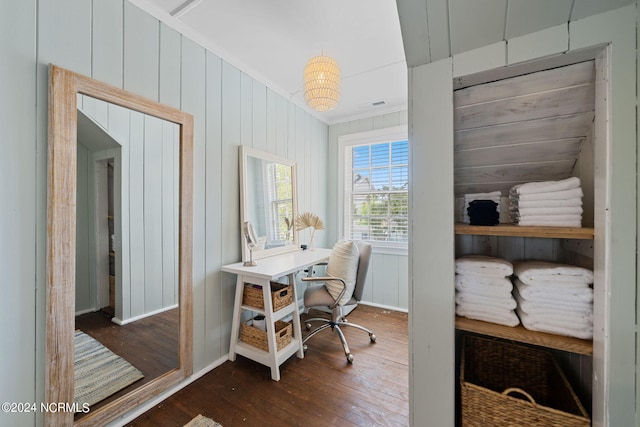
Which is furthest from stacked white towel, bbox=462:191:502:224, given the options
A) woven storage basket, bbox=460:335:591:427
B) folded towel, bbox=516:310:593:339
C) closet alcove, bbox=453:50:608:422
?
woven storage basket, bbox=460:335:591:427

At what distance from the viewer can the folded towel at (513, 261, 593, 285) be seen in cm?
79

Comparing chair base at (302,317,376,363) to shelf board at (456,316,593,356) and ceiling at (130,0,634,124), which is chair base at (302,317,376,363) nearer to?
shelf board at (456,316,593,356)

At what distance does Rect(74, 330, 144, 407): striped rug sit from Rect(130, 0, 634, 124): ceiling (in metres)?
2.04

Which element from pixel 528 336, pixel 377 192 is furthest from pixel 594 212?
pixel 377 192

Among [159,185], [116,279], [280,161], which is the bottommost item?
[116,279]

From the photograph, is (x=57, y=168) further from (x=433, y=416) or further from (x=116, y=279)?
(x=433, y=416)

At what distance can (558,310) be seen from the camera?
81 cm

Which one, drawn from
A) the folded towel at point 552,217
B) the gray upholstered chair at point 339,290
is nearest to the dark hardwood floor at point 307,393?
the gray upholstered chair at point 339,290

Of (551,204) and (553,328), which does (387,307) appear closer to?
(553,328)

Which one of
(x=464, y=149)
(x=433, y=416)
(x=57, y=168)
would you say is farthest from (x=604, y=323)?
(x=57, y=168)

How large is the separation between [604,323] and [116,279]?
2.21 meters

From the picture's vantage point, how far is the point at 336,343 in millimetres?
2348

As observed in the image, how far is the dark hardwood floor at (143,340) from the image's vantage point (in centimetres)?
141

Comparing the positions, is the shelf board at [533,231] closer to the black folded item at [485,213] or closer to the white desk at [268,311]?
the black folded item at [485,213]
